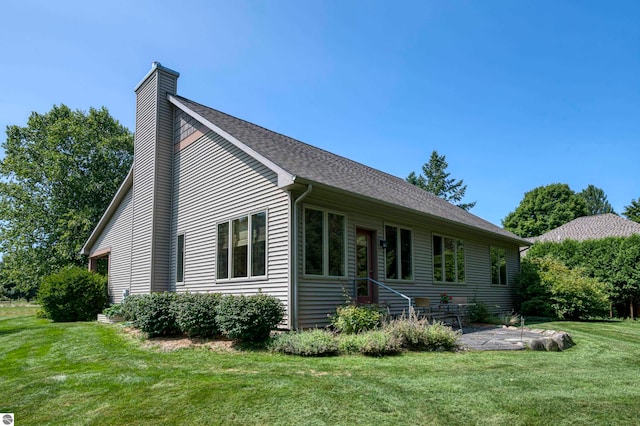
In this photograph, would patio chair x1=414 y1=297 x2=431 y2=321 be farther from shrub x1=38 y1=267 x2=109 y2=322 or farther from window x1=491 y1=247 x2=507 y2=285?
shrub x1=38 y1=267 x2=109 y2=322

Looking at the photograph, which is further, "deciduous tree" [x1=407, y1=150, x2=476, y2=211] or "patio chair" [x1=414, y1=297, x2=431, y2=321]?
"deciduous tree" [x1=407, y1=150, x2=476, y2=211]

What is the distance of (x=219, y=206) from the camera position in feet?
36.4

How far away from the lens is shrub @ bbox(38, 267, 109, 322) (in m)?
15.2

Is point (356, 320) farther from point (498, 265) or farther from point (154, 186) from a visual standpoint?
point (498, 265)

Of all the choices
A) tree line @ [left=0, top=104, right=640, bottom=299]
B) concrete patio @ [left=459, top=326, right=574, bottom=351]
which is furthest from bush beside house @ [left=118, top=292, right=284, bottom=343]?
tree line @ [left=0, top=104, right=640, bottom=299]

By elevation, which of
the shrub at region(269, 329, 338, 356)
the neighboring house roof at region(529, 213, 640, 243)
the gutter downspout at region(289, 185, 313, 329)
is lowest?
the shrub at region(269, 329, 338, 356)

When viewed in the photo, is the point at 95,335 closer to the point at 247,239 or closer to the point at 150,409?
the point at 247,239

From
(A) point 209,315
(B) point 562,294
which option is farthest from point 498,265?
(A) point 209,315

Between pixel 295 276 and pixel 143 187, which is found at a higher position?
pixel 143 187

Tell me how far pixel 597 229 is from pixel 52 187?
33269mm

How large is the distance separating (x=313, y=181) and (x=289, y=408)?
4.84m

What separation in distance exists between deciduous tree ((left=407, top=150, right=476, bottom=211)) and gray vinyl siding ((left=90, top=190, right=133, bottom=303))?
35.0 meters

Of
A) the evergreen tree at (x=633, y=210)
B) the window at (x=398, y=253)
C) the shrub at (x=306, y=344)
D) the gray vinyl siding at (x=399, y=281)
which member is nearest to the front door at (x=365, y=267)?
the gray vinyl siding at (x=399, y=281)

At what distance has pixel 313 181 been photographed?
8.55 meters
